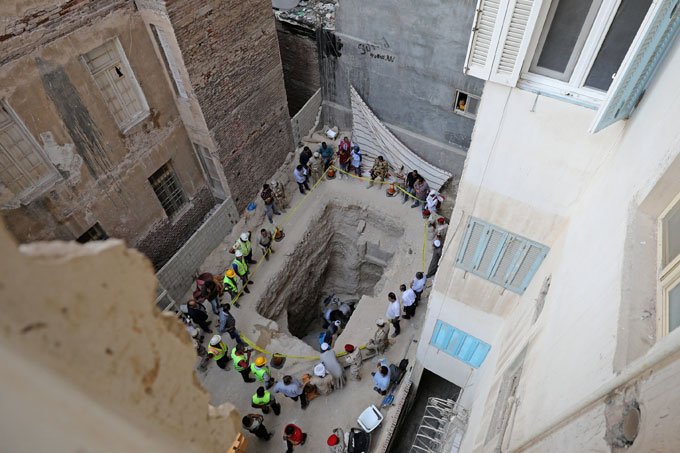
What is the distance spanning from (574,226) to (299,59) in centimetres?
1253

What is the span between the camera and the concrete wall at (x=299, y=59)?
14.6 m

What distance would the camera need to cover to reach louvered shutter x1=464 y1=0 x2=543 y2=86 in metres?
4.38

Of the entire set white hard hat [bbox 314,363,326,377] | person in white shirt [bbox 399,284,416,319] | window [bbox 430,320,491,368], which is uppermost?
person in white shirt [bbox 399,284,416,319]

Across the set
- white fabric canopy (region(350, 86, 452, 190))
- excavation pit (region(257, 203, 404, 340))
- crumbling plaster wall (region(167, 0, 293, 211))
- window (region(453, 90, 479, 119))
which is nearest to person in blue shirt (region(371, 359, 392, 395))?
excavation pit (region(257, 203, 404, 340))

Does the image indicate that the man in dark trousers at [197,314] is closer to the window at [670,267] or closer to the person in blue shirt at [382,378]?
the person in blue shirt at [382,378]

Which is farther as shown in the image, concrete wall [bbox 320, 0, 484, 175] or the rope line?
concrete wall [bbox 320, 0, 484, 175]

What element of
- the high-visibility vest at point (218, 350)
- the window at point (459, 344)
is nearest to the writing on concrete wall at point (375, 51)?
the window at point (459, 344)

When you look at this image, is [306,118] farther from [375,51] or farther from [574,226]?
[574,226]

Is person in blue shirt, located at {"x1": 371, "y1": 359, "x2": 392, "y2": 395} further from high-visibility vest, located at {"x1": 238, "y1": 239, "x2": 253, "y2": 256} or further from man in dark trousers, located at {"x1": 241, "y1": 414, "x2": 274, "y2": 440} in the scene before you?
high-visibility vest, located at {"x1": 238, "y1": 239, "x2": 253, "y2": 256}

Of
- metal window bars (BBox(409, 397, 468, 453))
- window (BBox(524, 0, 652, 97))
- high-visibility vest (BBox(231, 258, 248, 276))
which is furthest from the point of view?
high-visibility vest (BBox(231, 258, 248, 276))

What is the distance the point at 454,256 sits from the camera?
→ 7246 mm

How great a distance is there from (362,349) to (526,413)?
261 inches

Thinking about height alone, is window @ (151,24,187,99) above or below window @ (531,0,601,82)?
above

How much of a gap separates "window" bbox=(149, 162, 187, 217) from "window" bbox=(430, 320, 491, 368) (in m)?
7.68
